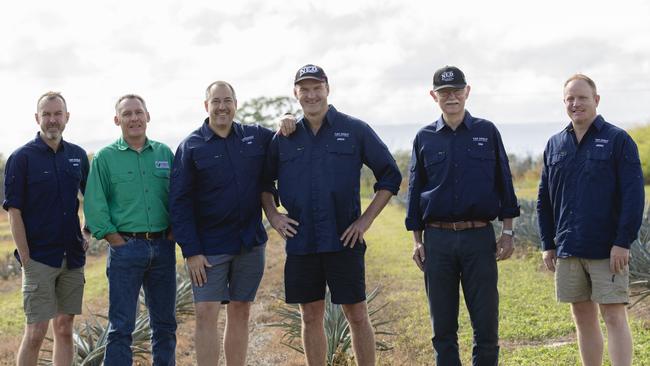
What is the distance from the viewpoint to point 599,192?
4797 millimetres

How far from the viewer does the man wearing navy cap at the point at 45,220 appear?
17.9 feet

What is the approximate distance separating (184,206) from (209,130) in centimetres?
58

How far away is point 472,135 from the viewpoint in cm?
494

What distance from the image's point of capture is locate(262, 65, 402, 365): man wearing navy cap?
507 cm

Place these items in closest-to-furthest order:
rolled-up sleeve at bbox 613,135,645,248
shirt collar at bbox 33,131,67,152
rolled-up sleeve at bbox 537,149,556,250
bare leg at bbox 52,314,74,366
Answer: rolled-up sleeve at bbox 613,135,645,248 → rolled-up sleeve at bbox 537,149,556,250 → shirt collar at bbox 33,131,67,152 → bare leg at bbox 52,314,74,366

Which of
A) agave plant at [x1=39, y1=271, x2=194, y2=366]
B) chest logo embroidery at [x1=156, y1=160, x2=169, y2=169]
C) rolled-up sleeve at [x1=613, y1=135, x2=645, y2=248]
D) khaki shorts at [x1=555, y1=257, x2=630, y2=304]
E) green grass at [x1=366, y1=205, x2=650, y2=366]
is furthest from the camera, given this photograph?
green grass at [x1=366, y1=205, x2=650, y2=366]

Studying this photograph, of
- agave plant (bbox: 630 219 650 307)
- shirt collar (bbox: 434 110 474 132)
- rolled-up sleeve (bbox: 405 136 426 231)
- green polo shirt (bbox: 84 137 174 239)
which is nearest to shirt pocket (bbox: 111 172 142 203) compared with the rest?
green polo shirt (bbox: 84 137 174 239)

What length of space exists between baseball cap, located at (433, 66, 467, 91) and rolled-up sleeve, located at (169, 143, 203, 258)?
1.78m

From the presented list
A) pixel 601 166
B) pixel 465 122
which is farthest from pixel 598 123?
pixel 465 122

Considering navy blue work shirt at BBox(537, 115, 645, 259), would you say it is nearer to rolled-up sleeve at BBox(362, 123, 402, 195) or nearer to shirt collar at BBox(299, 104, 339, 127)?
rolled-up sleeve at BBox(362, 123, 402, 195)

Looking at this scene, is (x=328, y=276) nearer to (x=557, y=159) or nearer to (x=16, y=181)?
(x=557, y=159)

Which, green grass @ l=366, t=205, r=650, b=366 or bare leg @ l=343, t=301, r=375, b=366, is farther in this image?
green grass @ l=366, t=205, r=650, b=366

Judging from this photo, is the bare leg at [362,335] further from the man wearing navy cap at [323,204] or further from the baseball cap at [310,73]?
the baseball cap at [310,73]

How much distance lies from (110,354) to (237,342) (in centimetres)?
88
